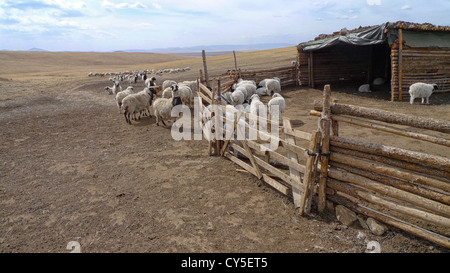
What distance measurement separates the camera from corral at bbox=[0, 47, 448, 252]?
12.3 ft

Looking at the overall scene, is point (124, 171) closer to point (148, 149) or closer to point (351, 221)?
point (148, 149)

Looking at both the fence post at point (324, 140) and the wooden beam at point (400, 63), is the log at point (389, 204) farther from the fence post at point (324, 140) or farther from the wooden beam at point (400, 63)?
the wooden beam at point (400, 63)

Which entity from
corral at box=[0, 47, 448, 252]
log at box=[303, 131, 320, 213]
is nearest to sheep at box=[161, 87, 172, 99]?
corral at box=[0, 47, 448, 252]

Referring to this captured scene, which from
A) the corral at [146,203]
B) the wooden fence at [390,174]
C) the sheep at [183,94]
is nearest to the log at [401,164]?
the wooden fence at [390,174]

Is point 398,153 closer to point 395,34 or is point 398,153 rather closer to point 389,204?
point 389,204

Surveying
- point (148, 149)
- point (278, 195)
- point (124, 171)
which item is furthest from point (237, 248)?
point (148, 149)

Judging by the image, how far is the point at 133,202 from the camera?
16.1 ft

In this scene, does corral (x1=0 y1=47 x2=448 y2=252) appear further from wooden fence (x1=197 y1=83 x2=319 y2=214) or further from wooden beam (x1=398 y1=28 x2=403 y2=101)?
wooden beam (x1=398 y1=28 x2=403 y2=101)

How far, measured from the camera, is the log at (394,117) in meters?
3.15

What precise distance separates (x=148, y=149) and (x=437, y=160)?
6.62 metres
